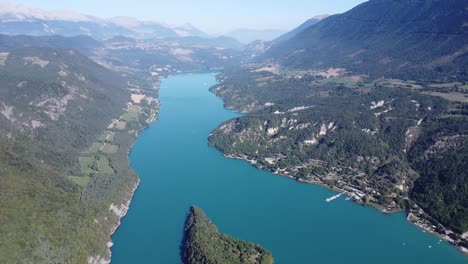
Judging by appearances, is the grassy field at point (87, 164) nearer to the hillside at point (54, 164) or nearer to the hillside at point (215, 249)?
the hillside at point (54, 164)

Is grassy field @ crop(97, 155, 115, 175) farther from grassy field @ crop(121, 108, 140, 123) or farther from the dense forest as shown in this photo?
grassy field @ crop(121, 108, 140, 123)

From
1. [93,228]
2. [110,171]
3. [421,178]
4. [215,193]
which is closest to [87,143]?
[110,171]

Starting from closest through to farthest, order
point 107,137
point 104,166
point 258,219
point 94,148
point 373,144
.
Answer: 1. point 258,219
2. point 104,166
3. point 373,144
4. point 94,148
5. point 107,137

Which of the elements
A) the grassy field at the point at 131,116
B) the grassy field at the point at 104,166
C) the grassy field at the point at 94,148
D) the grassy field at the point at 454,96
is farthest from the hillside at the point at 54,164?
the grassy field at the point at 454,96

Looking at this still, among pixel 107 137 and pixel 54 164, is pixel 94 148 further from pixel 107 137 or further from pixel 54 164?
pixel 54 164

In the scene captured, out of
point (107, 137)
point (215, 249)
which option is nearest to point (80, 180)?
point (107, 137)

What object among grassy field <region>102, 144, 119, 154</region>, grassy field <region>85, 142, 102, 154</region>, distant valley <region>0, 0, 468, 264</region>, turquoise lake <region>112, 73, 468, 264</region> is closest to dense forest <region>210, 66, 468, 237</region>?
distant valley <region>0, 0, 468, 264</region>
